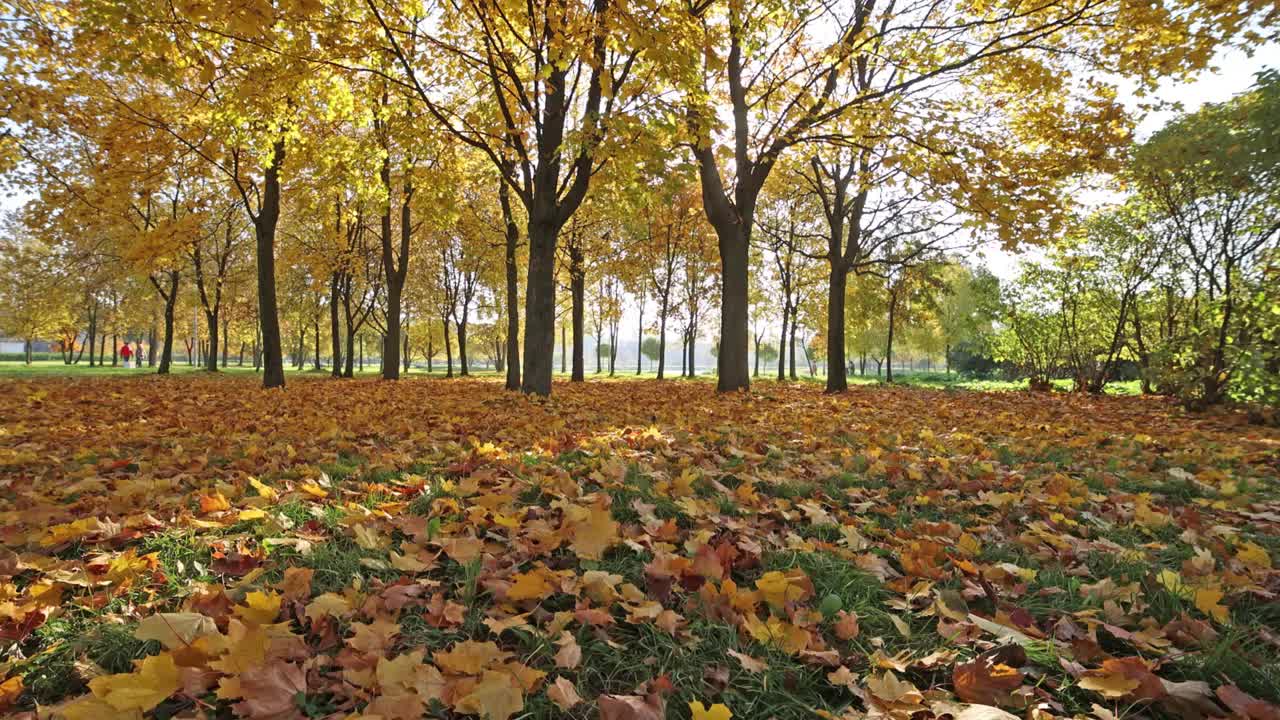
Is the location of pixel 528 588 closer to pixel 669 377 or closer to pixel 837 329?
pixel 837 329

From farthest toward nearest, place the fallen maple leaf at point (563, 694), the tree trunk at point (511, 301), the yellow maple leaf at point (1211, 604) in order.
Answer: the tree trunk at point (511, 301) → the yellow maple leaf at point (1211, 604) → the fallen maple leaf at point (563, 694)

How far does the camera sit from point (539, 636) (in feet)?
5.39

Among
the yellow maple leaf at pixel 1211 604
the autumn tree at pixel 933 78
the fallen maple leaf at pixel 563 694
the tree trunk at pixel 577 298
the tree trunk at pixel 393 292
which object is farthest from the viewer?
the tree trunk at pixel 577 298

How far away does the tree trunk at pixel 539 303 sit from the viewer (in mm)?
9039

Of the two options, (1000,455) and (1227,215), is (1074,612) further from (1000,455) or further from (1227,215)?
(1227,215)

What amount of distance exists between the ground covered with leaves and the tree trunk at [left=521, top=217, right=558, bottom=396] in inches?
197

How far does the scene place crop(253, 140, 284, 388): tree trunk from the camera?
38.9 ft

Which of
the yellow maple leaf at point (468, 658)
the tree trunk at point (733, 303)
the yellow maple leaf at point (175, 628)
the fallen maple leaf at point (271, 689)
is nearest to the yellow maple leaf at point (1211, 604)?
the yellow maple leaf at point (468, 658)

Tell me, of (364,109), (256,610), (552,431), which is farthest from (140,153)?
(256,610)

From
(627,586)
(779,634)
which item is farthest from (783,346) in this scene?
(779,634)

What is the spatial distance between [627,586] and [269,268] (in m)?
13.4

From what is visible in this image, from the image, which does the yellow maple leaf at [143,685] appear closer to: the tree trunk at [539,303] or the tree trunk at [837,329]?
the tree trunk at [539,303]

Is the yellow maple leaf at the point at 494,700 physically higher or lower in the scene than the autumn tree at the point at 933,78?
lower

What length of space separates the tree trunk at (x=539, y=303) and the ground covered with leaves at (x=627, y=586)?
5.01m
